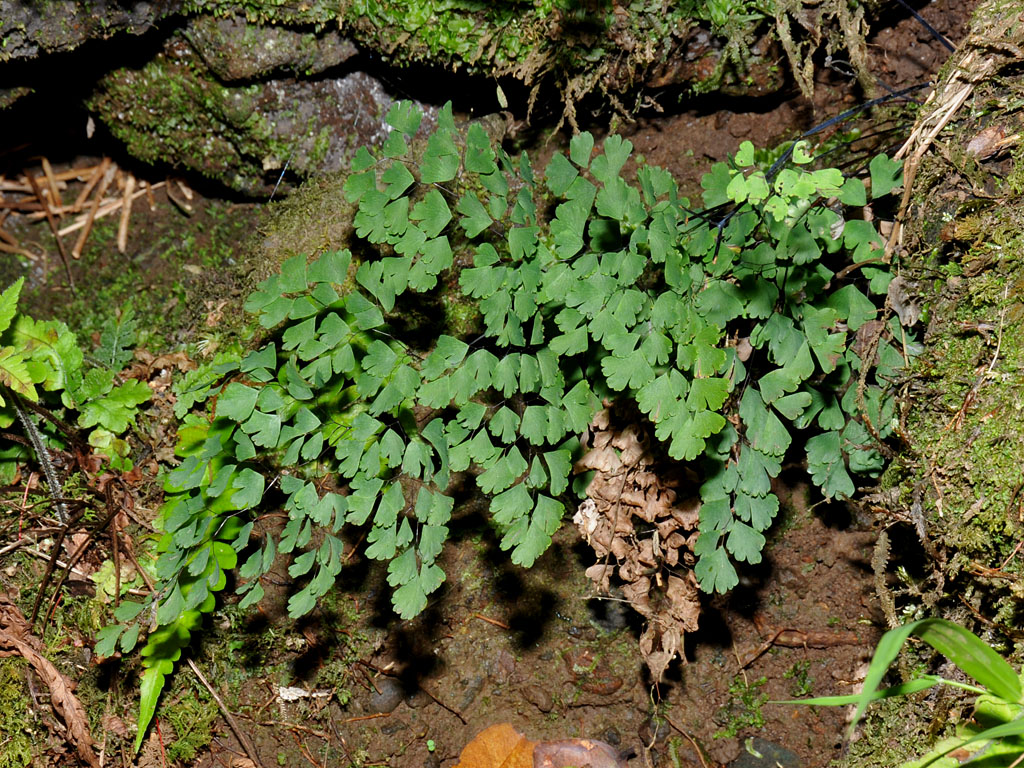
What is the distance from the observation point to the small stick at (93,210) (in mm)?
3479

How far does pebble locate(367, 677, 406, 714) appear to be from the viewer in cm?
260

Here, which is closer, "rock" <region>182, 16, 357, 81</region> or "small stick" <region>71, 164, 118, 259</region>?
"rock" <region>182, 16, 357, 81</region>

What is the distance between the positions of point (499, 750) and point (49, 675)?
155 centimetres

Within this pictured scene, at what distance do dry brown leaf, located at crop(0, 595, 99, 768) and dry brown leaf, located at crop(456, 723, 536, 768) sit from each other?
1261 millimetres

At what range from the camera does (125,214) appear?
3512 millimetres

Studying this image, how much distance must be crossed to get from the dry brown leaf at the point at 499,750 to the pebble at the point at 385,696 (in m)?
0.30

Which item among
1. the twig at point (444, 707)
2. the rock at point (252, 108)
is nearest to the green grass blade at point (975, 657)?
the twig at point (444, 707)

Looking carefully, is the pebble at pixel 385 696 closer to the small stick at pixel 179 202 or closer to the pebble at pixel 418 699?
the pebble at pixel 418 699

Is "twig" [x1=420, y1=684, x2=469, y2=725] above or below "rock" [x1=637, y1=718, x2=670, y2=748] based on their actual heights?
above

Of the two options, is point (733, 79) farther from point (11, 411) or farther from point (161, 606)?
point (11, 411)

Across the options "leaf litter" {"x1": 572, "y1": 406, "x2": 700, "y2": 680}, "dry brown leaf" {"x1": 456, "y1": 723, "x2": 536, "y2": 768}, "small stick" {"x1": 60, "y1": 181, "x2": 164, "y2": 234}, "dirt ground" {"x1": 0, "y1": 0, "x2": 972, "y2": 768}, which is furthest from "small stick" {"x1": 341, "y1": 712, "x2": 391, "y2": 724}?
"small stick" {"x1": 60, "y1": 181, "x2": 164, "y2": 234}

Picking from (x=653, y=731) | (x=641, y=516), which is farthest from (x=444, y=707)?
(x=641, y=516)

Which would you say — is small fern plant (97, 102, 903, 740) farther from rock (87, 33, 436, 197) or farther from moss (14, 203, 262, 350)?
moss (14, 203, 262, 350)

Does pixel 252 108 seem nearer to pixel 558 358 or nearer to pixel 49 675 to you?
pixel 558 358
